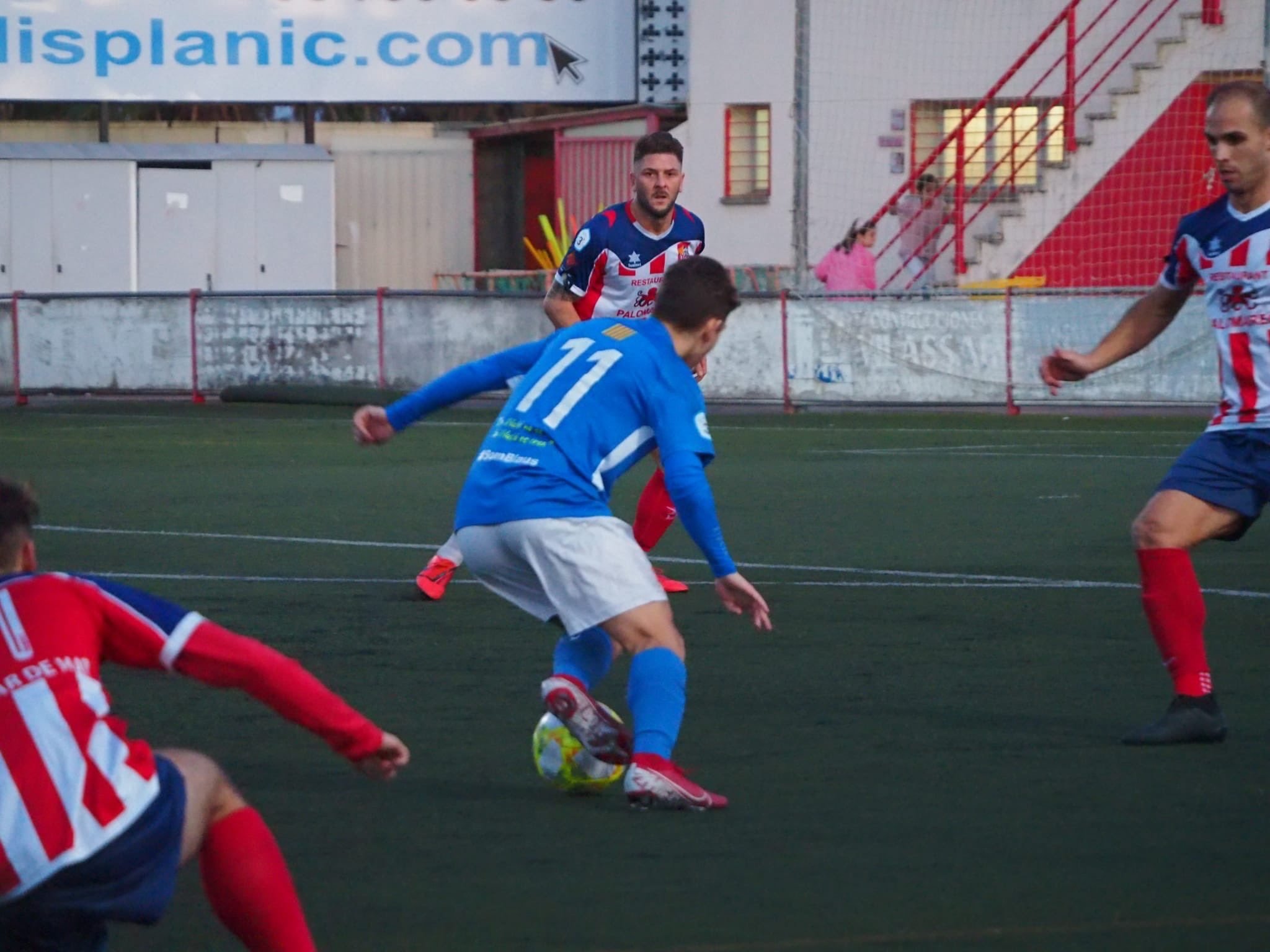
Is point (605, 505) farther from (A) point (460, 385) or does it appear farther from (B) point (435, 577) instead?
(B) point (435, 577)

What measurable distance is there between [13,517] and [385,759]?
769mm

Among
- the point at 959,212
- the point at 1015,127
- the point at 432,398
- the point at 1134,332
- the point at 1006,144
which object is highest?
the point at 1015,127

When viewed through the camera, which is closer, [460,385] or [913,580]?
[460,385]

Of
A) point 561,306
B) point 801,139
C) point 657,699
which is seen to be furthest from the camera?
point 801,139

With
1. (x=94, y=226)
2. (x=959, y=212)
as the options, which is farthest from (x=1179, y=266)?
(x=94, y=226)

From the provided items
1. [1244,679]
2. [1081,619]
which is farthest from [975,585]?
[1244,679]

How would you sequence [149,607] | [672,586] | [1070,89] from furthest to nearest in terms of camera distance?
A: [1070,89] → [672,586] → [149,607]

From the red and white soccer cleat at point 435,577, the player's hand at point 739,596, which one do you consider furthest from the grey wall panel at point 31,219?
the player's hand at point 739,596

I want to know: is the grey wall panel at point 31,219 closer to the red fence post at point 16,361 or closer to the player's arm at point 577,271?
the red fence post at point 16,361

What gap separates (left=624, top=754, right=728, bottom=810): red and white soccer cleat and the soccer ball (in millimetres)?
214

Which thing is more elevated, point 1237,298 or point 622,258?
point 622,258

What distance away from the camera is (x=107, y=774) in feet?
11.6

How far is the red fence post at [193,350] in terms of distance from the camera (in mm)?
23578

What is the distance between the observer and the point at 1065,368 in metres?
6.71
